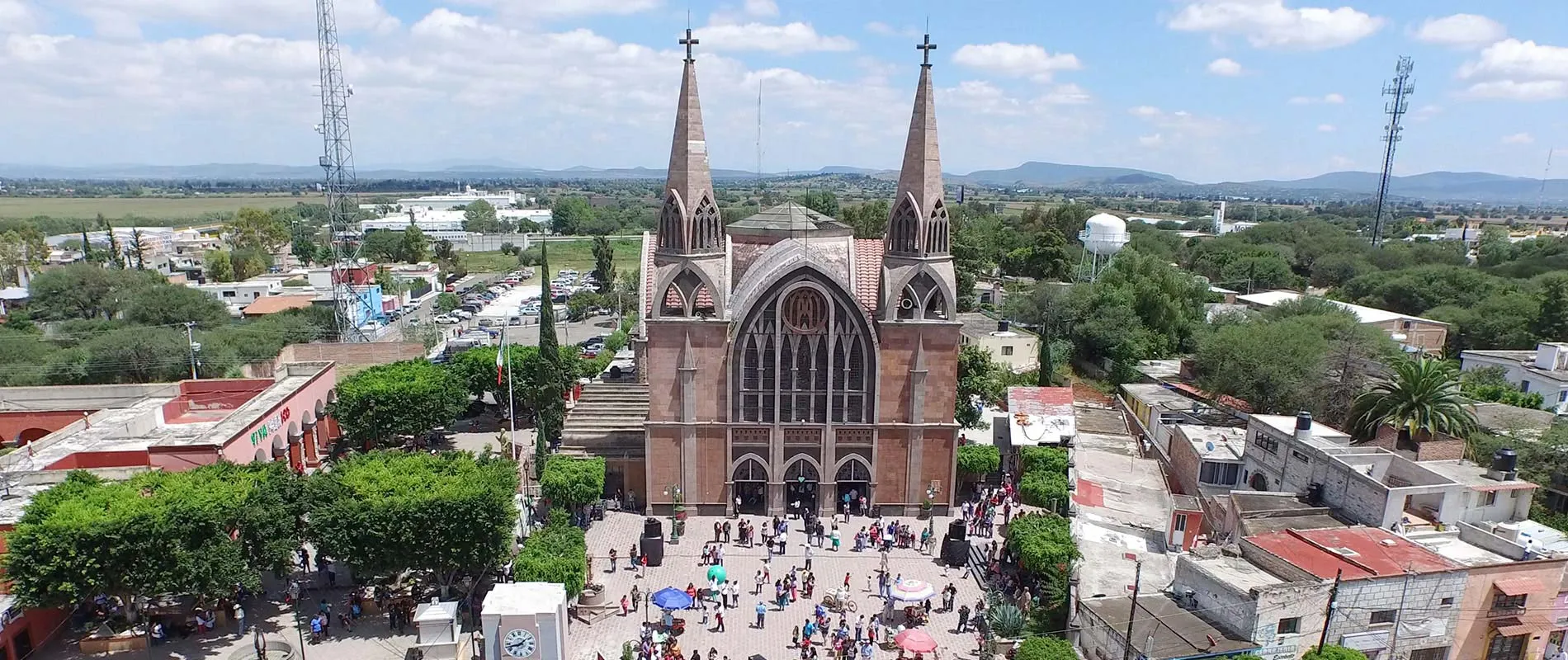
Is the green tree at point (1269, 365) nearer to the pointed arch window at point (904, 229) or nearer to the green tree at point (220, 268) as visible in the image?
the pointed arch window at point (904, 229)

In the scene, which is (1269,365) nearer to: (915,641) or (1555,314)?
(1555,314)

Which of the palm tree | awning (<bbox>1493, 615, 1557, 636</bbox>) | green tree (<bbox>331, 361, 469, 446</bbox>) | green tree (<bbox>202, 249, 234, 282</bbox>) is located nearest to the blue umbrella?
green tree (<bbox>331, 361, 469, 446</bbox>)

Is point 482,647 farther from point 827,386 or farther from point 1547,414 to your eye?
point 1547,414

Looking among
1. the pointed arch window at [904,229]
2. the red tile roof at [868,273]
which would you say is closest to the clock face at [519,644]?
the red tile roof at [868,273]

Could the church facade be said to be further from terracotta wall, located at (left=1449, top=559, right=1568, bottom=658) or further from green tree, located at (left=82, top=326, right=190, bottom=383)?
green tree, located at (left=82, top=326, right=190, bottom=383)

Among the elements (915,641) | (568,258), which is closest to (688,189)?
(915,641)
